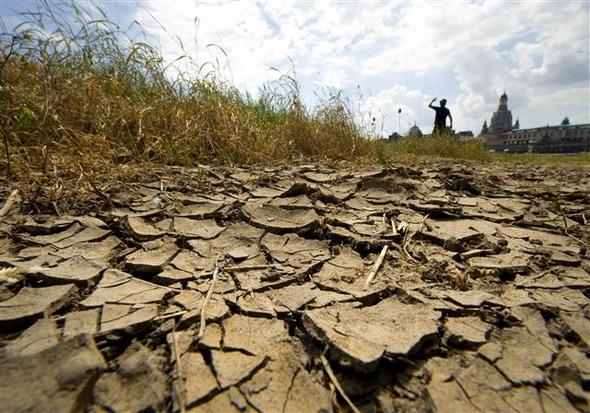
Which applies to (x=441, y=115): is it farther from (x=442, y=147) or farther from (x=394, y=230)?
(x=394, y=230)

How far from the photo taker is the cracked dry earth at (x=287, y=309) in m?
0.72

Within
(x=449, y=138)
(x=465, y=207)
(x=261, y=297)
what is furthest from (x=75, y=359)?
(x=449, y=138)

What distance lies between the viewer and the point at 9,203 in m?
1.53

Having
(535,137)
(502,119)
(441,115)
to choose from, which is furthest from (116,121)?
(502,119)

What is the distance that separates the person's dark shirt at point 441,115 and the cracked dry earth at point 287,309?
24.8ft

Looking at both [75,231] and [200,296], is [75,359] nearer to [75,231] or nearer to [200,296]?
[200,296]

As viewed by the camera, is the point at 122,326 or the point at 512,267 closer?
the point at 122,326

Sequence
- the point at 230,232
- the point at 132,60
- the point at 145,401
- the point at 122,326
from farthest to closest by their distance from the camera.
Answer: the point at 132,60 → the point at 230,232 → the point at 122,326 → the point at 145,401

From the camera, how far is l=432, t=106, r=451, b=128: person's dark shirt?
28.7ft

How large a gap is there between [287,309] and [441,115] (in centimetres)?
916

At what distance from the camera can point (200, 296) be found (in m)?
1.05

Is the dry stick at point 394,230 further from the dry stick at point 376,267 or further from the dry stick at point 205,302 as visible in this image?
the dry stick at point 205,302

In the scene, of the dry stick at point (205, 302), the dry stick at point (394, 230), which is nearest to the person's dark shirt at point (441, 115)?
the dry stick at point (394, 230)

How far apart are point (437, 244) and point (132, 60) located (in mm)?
2837
